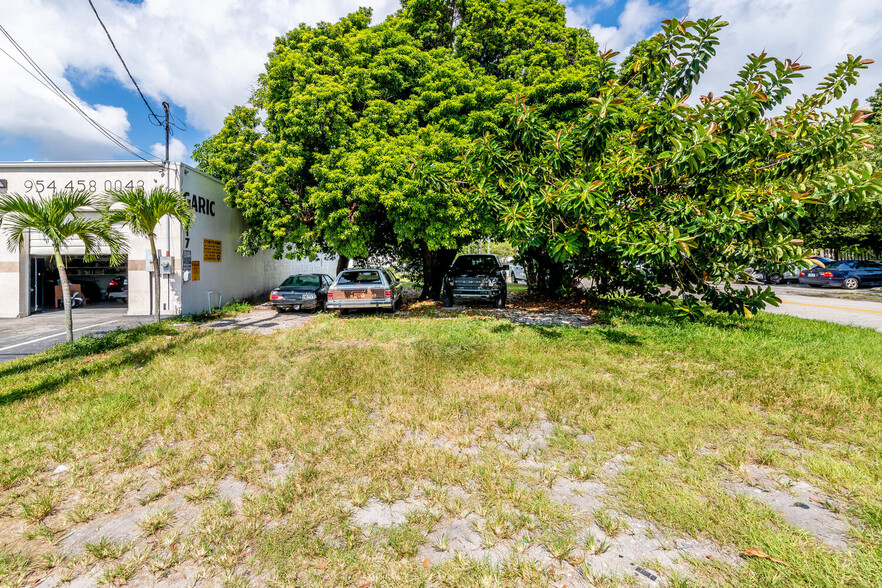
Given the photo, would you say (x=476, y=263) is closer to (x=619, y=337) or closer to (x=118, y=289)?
(x=619, y=337)

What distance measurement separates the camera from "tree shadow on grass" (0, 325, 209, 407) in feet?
18.4

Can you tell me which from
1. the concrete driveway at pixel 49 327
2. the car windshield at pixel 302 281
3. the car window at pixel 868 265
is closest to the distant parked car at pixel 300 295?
the car windshield at pixel 302 281

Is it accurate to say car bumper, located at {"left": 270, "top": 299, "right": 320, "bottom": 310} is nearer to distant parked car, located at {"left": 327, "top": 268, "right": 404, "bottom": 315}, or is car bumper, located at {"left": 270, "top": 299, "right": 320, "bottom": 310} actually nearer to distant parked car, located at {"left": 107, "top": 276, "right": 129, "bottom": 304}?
distant parked car, located at {"left": 327, "top": 268, "right": 404, "bottom": 315}

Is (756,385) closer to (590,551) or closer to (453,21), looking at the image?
(590,551)

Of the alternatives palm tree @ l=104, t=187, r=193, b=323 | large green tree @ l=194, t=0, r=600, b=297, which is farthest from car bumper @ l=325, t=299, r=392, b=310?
palm tree @ l=104, t=187, r=193, b=323

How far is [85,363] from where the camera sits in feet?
23.3

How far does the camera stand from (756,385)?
5.36m

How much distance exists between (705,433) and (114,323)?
14.7 metres

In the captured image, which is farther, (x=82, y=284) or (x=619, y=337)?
(x=82, y=284)

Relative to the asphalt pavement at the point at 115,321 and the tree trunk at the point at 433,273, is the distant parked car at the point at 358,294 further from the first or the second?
the tree trunk at the point at 433,273

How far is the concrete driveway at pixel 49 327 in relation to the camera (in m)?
8.70

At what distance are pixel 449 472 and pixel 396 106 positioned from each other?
11.9m

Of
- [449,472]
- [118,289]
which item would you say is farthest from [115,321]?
[449,472]

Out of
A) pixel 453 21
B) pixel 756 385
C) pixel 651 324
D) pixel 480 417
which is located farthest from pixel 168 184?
pixel 756 385
